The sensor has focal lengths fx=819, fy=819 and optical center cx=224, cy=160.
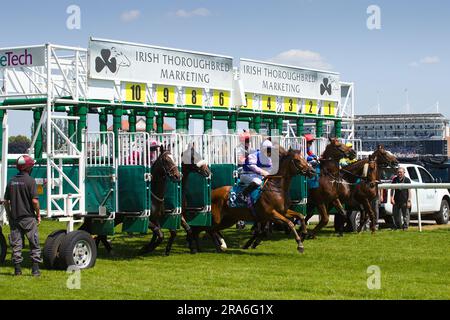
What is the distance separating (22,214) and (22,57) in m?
→ 2.85

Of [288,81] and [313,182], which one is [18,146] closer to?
[288,81]

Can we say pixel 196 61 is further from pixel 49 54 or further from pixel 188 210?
pixel 49 54

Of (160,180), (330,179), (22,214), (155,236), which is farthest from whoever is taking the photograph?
(330,179)

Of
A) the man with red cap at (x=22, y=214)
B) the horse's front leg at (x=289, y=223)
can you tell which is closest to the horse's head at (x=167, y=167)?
the horse's front leg at (x=289, y=223)

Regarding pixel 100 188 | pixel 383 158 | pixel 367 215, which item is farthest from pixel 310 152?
pixel 100 188

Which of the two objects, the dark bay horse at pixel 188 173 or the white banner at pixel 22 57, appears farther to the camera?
the dark bay horse at pixel 188 173

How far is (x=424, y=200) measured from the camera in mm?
20859

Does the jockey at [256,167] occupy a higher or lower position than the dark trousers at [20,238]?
higher

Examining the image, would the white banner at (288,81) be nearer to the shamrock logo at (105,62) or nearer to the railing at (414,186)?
the railing at (414,186)

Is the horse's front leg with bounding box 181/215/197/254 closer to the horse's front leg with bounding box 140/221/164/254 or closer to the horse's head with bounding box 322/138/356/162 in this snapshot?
the horse's front leg with bounding box 140/221/164/254

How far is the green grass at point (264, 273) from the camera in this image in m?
9.54

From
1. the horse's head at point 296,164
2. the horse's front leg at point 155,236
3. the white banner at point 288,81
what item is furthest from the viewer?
the white banner at point 288,81

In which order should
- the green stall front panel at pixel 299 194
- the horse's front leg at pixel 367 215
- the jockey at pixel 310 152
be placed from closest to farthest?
1. the green stall front panel at pixel 299 194
2. the jockey at pixel 310 152
3. the horse's front leg at pixel 367 215

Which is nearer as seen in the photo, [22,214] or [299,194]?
[22,214]
